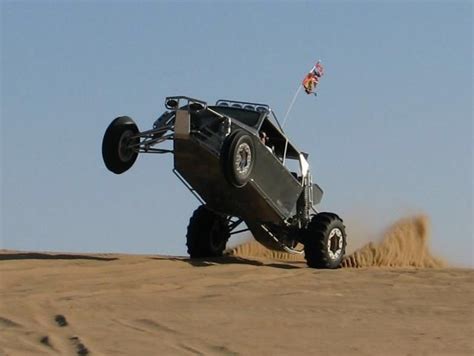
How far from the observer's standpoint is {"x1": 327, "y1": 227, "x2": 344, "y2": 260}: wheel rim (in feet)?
57.9

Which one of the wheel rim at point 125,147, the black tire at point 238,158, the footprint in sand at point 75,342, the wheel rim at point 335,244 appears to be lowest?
the footprint in sand at point 75,342

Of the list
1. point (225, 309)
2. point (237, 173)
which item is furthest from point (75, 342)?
point (237, 173)

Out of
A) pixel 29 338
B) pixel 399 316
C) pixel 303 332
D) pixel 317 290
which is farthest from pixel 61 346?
pixel 317 290

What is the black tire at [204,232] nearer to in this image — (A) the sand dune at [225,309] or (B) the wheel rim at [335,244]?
(A) the sand dune at [225,309]

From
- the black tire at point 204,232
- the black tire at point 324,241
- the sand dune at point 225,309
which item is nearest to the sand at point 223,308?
the sand dune at point 225,309

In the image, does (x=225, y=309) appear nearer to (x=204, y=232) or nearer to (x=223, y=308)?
(x=223, y=308)

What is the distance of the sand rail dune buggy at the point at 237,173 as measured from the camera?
16.2 metres

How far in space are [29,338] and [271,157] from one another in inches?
277

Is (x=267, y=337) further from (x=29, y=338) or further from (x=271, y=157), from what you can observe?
(x=271, y=157)

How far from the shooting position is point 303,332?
36.0 feet

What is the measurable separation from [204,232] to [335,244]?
2202mm

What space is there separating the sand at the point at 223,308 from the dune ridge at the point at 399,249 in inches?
96.1

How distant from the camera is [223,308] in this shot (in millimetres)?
12414

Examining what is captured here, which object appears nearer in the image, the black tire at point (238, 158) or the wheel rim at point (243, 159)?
the black tire at point (238, 158)
